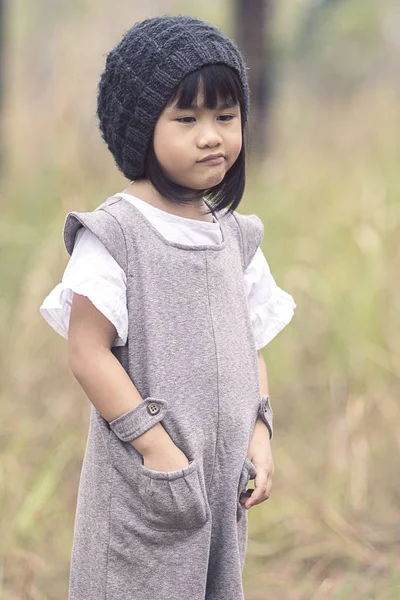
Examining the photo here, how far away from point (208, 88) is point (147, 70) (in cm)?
10

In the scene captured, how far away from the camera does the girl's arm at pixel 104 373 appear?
1.46 metres

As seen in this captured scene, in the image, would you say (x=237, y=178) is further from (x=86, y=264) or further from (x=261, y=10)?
(x=261, y=10)

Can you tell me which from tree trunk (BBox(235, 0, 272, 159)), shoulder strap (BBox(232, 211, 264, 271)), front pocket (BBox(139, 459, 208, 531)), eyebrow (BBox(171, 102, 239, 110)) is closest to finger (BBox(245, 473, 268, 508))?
front pocket (BBox(139, 459, 208, 531))

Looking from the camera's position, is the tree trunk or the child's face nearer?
the child's face

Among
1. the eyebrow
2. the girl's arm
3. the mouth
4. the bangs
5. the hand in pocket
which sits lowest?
the hand in pocket

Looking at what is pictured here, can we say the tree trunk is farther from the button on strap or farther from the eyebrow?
the button on strap

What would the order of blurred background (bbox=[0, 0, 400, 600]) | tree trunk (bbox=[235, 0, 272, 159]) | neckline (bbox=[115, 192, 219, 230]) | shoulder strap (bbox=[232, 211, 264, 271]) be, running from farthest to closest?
1. tree trunk (bbox=[235, 0, 272, 159])
2. blurred background (bbox=[0, 0, 400, 600])
3. shoulder strap (bbox=[232, 211, 264, 271])
4. neckline (bbox=[115, 192, 219, 230])

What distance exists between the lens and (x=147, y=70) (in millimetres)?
1490

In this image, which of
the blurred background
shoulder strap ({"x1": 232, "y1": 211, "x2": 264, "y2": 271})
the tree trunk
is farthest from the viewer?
the tree trunk

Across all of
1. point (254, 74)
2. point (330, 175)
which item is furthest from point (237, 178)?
point (254, 74)

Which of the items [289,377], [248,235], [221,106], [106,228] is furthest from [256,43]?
[106,228]

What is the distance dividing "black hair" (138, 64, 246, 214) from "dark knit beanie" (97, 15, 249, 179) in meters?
0.01

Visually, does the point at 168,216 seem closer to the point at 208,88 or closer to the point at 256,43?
the point at 208,88

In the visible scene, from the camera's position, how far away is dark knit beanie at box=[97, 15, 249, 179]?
1478 mm
